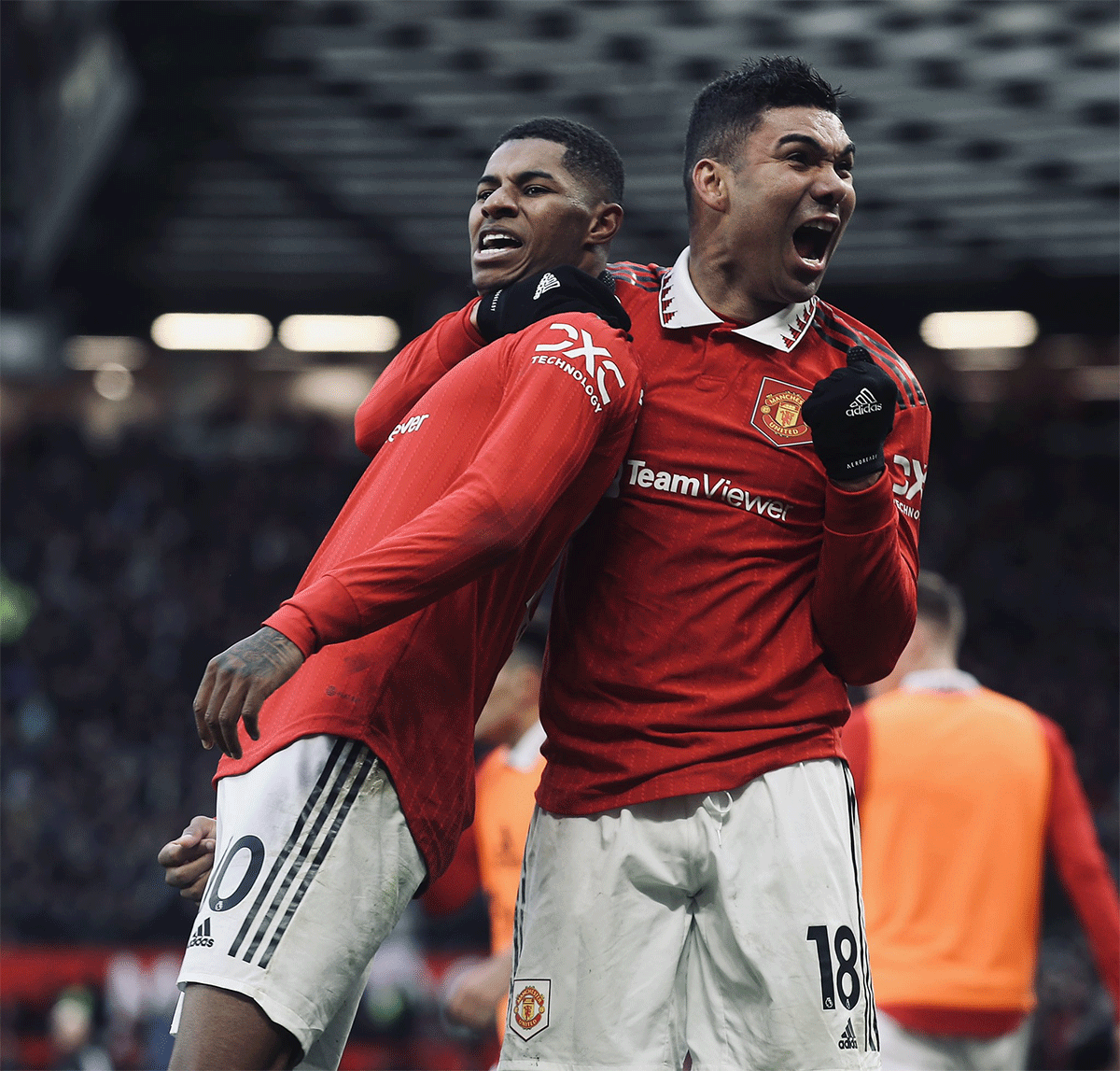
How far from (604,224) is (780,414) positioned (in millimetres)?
525

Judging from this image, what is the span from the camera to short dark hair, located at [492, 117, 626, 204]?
8.80 ft

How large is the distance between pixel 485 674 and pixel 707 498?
467 mm

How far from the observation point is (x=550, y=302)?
2.44 m

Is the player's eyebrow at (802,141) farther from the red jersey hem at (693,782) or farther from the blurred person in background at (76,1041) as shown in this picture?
the blurred person in background at (76,1041)

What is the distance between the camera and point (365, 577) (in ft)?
6.75

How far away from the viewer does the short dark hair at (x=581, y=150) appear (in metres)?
2.68

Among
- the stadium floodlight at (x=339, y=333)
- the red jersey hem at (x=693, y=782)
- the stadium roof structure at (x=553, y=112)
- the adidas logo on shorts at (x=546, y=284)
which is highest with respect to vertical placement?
the stadium floodlight at (x=339, y=333)

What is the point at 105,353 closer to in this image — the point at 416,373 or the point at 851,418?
the point at 416,373

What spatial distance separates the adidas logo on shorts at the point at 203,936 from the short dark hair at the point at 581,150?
1.43m

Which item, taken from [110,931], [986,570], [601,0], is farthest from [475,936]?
[986,570]

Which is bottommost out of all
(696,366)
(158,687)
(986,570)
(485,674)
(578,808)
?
(578,808)

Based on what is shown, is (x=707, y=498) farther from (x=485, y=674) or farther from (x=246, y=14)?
(x=246, y=14)

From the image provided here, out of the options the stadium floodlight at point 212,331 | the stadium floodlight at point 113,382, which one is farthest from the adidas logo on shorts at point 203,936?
the stadium floodlight at point 113,382

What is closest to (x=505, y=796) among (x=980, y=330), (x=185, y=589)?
(x=980, y=330)
